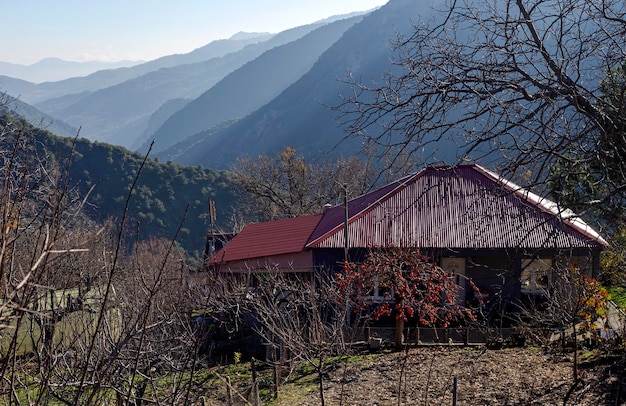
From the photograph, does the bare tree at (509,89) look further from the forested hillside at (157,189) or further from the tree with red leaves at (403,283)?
the forested hillside at (157,189)

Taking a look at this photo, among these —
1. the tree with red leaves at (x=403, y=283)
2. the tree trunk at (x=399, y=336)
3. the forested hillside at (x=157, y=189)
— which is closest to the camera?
the tree with red leaves at (x=403, y=283)

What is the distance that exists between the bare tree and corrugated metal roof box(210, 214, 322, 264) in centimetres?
1553

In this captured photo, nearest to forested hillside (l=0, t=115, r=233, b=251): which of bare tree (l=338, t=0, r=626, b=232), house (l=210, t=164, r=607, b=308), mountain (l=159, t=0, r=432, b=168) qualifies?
house (l=210, t=164, r=607, b=308)

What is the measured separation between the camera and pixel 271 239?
23922mm

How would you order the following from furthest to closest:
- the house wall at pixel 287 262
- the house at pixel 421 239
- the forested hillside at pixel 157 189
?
the forested hillside at pixel 157 189, the house wall at pixel 287 262, the house at pixel 421 239

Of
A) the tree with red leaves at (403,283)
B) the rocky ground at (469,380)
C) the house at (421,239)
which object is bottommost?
the rocky ground at (469,380)

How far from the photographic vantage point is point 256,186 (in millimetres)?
41812

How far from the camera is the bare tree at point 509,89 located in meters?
4.34

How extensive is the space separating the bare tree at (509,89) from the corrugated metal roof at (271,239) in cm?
1553

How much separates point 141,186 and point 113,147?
256 inches

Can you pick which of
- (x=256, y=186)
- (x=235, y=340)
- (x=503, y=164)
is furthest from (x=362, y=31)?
(x=503, y=164)

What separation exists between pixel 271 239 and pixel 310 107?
298ft

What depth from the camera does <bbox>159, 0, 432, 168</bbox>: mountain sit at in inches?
4038

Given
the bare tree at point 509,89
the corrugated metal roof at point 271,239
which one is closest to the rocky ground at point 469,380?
the bare tree at point 509,89
